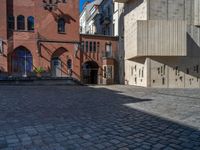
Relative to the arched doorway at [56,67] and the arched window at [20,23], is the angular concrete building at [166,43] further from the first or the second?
the arched window at [20,23]

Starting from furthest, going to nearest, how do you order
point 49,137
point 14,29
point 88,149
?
point 14,29 → point 49,137 → point 88,149

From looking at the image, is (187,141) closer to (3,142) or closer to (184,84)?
(3,142)

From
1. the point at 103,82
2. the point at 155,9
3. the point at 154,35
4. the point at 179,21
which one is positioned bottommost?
the point at 103,82

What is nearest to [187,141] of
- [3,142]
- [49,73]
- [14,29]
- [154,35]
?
[3,142]

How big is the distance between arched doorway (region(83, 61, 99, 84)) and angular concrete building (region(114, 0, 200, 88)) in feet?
22.6

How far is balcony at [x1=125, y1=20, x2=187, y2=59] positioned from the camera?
20.9m

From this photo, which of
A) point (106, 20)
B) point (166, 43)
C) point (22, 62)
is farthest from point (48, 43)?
point (166, 43)

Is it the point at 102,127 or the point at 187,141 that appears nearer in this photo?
the point at 187,141

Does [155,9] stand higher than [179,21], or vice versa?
[155,9]

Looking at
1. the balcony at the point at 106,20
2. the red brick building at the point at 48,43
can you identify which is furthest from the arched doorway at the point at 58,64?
the balcony at the point at 106,20

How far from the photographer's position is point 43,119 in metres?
6.38

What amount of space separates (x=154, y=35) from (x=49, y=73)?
13.5 metres

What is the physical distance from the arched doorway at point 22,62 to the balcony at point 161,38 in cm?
1393

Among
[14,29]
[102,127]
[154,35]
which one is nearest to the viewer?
[102,127]
